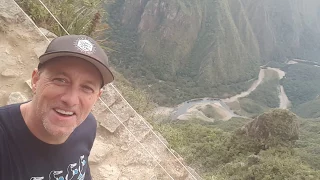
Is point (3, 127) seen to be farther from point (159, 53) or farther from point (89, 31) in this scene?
point (159, 53)

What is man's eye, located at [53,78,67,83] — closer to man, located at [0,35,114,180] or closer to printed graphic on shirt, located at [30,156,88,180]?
man, located at [0,35,114,180]

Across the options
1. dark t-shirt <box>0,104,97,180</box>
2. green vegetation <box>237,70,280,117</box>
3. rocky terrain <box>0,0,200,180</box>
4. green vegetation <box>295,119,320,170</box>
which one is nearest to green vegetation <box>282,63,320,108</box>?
green vegetation <box>237,70,280,117</box>

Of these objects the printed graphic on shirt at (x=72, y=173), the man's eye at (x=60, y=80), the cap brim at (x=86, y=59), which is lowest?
the printed graphic on shirt at (x=72, y=173)

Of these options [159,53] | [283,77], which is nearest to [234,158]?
[159,53]

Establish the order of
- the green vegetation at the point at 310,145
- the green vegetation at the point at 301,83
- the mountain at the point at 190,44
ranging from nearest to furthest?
the green vegetation at the point at 310,145, the mountain at the point at 190,44, the green vegetation at the point at 301,83

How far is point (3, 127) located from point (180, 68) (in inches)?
3396

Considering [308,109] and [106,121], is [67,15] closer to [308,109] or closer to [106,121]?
[106,121]

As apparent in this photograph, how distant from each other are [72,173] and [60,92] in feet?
1.19

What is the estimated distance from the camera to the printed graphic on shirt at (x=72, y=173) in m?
1.15

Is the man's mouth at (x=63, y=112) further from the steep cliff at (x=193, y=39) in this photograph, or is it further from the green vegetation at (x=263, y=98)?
the steep cliff at (x=193, y=39)

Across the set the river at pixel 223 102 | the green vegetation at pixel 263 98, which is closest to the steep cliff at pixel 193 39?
the green vegetation at pixel 263 98

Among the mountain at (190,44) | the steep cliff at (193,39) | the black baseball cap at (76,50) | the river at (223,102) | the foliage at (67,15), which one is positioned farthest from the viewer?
the steep cliff at (193,39)

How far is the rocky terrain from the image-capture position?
8.95 feet

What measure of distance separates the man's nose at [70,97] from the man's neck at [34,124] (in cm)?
12
